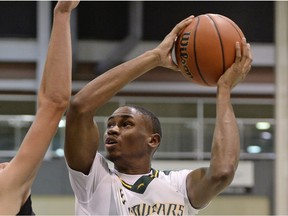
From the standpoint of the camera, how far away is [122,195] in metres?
2.09

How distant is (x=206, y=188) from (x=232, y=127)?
0.74ft

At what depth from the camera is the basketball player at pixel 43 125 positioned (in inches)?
56.3

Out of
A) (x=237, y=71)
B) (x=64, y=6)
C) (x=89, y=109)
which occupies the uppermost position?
(x=64, y=6)

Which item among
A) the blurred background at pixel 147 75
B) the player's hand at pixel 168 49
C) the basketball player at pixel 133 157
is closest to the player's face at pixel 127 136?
the basketball player at pixel 133 157

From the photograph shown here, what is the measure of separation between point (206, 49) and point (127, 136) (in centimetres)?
43

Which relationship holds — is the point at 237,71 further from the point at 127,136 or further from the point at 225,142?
the point at 127,136

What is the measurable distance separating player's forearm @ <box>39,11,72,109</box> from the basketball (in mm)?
747

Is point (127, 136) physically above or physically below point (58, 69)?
below

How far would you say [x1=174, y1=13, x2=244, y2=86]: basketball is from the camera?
7.14 ft

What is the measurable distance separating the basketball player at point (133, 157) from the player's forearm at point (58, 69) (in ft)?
1.51

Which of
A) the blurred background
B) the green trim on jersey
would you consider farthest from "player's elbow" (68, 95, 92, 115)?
the blurred background

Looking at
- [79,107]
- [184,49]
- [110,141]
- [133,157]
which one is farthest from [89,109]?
[184,49]

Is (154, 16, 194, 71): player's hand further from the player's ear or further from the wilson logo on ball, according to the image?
the player's ear

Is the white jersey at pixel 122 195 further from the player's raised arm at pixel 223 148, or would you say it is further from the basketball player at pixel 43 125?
the basketball player at pixel 43 125
